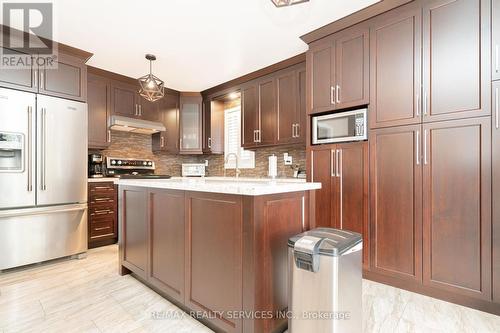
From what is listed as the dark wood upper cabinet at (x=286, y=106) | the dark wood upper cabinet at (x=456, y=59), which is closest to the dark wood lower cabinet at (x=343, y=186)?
the dark wood upper cabinet at (x=456, y=59)

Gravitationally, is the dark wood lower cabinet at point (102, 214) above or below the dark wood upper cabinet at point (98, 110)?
below

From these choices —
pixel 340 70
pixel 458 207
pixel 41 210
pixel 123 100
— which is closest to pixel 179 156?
pixel 123 100

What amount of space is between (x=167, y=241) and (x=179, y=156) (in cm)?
339

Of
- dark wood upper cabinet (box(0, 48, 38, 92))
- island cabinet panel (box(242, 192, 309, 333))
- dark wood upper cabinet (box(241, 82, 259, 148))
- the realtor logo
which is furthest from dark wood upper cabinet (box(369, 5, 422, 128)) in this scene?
dark wood upper cabinet (box(0, 48, 38, 92))

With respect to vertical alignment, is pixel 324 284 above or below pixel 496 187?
below

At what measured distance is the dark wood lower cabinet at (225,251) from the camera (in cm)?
139

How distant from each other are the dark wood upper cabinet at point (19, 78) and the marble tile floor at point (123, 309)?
2.02 m

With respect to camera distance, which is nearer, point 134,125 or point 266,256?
point 266,256

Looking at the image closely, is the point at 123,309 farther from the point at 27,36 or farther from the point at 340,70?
the point at 27,36

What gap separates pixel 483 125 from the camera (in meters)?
1.80

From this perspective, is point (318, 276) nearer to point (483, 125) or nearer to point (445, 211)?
point (445, 211)

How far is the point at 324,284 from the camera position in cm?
128

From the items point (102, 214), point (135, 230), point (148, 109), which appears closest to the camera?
point (135, 230)

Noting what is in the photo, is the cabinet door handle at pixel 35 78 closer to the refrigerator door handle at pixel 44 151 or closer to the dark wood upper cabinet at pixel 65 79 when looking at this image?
the dark wood upper cabinet at pixel 65 79
